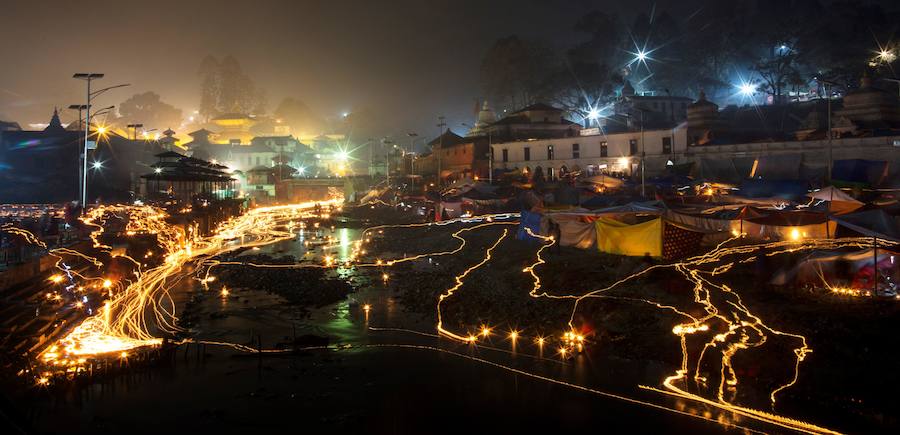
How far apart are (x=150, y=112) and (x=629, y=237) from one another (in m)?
147

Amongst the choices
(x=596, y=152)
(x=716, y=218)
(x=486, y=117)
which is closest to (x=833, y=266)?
(x=716, y=218)

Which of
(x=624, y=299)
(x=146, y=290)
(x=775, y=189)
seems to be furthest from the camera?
(x=775, y=189)

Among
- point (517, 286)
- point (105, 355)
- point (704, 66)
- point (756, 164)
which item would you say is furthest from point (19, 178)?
point (704, 66)

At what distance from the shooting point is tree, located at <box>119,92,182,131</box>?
141375 millimetres

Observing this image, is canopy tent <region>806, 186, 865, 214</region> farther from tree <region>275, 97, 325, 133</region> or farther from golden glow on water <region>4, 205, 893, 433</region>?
tree <region>275, 97, 325, 133</region>

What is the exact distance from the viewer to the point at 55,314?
2106 cm

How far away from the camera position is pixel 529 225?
32688mm

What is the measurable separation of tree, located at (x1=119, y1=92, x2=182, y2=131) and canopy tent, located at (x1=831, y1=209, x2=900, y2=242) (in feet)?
482

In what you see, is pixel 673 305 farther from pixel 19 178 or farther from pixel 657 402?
pixel 19 178

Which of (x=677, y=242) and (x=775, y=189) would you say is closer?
(x=677, y=242)

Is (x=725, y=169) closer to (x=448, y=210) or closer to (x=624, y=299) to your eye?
(x=448, y=210)

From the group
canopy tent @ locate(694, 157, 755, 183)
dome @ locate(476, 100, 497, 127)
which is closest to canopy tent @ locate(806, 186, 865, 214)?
canopy tent @ locate(694, 157, 755, 183)

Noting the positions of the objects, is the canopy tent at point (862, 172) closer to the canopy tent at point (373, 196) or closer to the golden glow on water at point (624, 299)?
the golden glow on water at point (624, 299)

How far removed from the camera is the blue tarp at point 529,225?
3188 centimetres
